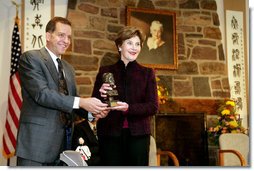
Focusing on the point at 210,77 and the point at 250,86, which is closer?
the point at 250,86

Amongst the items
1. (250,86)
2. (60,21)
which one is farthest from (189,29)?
(60,21)

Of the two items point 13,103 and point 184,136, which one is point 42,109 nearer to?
point 13,103

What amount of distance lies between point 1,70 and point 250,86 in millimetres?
1588

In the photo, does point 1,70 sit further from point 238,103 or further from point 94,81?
point 238,103

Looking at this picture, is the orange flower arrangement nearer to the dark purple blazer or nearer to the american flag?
the dark purple blazer

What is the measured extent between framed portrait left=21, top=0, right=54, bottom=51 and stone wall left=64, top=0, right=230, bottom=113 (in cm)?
18

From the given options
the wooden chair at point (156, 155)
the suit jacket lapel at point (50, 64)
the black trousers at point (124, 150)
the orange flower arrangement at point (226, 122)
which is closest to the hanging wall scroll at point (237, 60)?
the orange flower arrangement at point (226, 122)

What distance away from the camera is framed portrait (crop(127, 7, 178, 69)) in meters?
2.48

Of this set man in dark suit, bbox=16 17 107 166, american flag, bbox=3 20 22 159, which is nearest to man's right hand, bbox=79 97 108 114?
man in dark suit, bbox=16 17 107 166

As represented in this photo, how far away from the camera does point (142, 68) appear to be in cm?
213

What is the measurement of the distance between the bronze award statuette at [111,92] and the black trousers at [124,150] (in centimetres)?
18

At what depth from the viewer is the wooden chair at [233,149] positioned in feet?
7.25

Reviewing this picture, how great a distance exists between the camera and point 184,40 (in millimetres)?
2557

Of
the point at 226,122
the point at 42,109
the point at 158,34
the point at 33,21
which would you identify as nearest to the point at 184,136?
the point at 226,122
